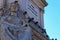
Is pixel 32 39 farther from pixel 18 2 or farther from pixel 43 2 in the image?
pixel 43 2

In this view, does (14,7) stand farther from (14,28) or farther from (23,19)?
(14,28)

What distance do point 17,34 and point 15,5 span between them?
2.89 meters

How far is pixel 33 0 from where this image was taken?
90.8 feet

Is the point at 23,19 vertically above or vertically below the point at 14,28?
above

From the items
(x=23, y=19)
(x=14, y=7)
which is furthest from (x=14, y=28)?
(x=14, y=7)

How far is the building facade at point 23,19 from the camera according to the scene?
74.8 ft

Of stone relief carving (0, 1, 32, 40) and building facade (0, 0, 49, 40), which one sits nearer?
stone relief carving (0, 1, 32, 40)

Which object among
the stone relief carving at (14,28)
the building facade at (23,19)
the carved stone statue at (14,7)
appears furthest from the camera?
the carved stone statue at (14,7)

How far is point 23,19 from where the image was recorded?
24.6m

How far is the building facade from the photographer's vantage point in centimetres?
2280

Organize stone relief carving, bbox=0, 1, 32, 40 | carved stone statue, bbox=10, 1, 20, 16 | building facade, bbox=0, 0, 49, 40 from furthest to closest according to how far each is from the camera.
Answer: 1. carved stone statue, bbox=10, 1, 20, 16
2. building facade, bbox=0, 0, 49, 40
3. stone relief carving, bbox=0, 1, 32, 40

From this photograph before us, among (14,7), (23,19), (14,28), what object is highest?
(14,7)

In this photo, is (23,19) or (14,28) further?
(23,19)

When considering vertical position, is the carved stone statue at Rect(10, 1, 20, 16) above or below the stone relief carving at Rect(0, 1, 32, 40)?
above
